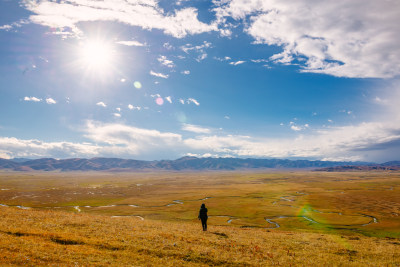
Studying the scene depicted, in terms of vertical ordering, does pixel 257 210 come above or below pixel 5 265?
below

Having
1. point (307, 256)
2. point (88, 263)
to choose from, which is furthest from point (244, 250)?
point (88, 263)

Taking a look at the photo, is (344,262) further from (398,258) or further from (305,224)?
(305,224)

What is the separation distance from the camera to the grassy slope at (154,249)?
1891cm

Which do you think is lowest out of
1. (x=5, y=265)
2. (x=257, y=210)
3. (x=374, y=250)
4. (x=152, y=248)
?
(x=257, y=210)

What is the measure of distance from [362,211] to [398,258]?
239ft

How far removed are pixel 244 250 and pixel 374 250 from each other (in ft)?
52.5

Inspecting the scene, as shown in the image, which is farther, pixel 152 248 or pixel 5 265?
pixel 152 248

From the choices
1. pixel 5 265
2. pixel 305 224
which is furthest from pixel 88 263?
pixel 305 224

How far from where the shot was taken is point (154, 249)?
2241cm

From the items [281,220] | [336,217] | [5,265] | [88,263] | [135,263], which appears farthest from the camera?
[336,217]

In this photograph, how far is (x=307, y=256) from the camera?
24250 millimetres

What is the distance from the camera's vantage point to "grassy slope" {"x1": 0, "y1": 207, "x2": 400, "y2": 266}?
62.0 feet

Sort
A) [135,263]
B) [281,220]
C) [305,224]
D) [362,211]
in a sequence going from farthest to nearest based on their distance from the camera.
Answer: [362,211], [281,220], [305,224], [135,263]

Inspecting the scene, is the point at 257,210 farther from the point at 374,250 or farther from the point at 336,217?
the point at 374,250
